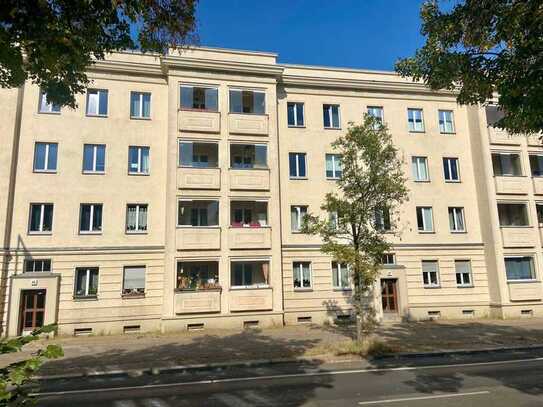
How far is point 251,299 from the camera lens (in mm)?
20156

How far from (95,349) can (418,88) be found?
23.5m

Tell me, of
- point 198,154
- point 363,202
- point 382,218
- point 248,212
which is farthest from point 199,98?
point 382,218

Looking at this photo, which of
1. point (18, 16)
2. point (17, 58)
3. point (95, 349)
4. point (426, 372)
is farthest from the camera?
point (95, 349)

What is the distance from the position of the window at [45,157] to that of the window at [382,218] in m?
16.4

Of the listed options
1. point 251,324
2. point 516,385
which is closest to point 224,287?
point 251,324

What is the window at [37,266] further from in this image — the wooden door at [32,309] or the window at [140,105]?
the window at [140,105]

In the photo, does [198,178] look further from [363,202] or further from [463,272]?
[463,272]

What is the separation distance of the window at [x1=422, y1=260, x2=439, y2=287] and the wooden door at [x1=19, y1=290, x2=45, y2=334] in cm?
2082

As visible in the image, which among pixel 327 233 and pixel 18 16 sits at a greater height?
pixel 18 16

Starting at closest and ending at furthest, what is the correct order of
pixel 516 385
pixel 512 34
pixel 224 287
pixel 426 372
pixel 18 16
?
1. pixel 18 16
2. pixel 512 34
3. pixel 516 385
4. pixel 426 372
5. pixel 224 287

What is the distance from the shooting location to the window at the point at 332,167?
23469 mm

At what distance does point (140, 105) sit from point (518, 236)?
23.8m

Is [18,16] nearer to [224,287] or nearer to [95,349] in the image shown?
[95,349]

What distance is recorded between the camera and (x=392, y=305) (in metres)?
Result: 22.8
